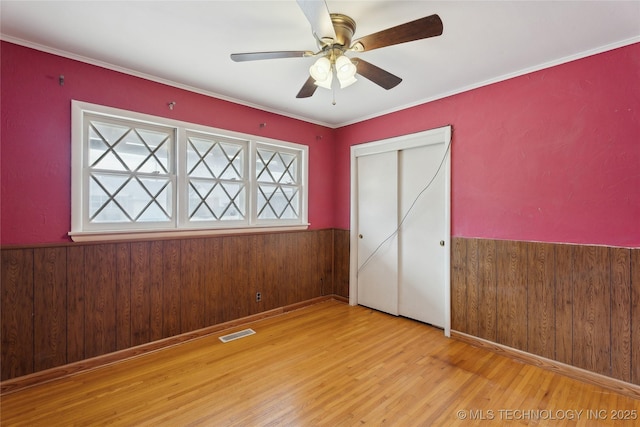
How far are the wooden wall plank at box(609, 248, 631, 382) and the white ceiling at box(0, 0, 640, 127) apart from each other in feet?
5.16

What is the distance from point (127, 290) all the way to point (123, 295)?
0.16 ft

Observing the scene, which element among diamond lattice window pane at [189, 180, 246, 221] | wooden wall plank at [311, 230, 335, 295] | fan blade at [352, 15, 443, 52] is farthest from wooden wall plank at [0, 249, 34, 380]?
wooden wall plank at [311, 230, 335, 295]

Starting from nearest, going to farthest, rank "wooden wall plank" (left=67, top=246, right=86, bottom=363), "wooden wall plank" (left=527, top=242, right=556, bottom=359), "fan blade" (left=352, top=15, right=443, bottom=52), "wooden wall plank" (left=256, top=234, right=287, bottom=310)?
"fan blade" (left=352, top=15, right=443, bottom=52), "wooden wall plank" (left=67, top=246, right=86, bottom=363), "wooden wall plank" (left=527, top=242, right=556, bottom=359), "wooden wall plank" (left=256, top=234, right=287, bottom=310)

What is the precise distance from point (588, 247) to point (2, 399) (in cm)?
438

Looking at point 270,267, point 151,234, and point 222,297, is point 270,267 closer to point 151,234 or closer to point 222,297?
point 222,297

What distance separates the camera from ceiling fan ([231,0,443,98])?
1.53 m

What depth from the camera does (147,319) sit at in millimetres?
2754

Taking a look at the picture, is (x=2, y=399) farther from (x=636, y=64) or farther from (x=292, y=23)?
(x=636, y=64)

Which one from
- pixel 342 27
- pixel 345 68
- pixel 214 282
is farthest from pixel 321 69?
pixel 214 282

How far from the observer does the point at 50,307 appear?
2.30 metres

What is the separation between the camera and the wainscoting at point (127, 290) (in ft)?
7.25

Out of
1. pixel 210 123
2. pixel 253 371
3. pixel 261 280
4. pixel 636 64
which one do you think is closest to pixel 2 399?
pixel 253 371

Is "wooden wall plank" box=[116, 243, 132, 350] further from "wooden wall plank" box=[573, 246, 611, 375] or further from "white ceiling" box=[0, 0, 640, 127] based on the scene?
"wooden wall plank" box=[573, 246, 611, 375]

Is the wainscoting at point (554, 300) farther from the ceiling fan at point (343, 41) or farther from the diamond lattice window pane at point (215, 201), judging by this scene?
the diamond lattice window pane at point (215, 201)
